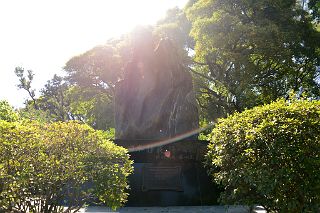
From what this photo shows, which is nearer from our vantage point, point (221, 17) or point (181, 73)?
point (181, 73)

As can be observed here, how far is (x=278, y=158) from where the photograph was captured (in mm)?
5500

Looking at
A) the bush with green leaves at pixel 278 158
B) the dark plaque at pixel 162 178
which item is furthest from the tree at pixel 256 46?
the bush with green leaves at pixel 278 158

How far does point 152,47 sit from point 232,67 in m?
11.6

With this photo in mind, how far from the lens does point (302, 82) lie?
22891mm

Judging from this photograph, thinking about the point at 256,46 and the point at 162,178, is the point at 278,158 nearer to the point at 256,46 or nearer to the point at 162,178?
the point at 162,178

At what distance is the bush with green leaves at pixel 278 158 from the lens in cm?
537

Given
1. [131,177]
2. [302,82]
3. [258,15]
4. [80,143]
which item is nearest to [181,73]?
[131,177]

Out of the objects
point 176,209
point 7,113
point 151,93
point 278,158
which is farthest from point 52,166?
point 7,113

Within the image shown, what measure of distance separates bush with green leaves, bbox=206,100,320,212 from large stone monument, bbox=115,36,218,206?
111 inches

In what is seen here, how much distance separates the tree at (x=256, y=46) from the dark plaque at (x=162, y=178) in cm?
1174

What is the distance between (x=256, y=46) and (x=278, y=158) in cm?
1508

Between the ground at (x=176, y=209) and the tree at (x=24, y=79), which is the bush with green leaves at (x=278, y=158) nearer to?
the ground at (x=176, y=209)

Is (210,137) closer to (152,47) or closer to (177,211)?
(177,211)

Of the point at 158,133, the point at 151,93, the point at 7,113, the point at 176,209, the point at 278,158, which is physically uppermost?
the point at 7,113
